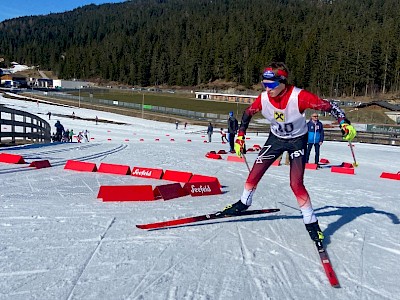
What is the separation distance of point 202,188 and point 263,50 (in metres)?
134

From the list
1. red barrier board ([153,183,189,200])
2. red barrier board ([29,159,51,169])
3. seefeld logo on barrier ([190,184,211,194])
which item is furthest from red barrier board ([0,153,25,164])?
seefeld logo on barrier ([190,184,211,194])

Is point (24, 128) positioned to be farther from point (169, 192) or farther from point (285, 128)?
point (285, 128)

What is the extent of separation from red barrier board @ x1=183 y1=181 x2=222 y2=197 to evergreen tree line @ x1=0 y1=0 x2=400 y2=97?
100 meters

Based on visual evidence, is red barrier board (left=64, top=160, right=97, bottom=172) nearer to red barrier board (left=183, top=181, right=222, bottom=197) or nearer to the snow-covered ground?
the snow-covered ground

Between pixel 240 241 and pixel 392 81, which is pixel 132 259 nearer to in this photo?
pixel 240 241

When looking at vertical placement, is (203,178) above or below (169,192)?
below

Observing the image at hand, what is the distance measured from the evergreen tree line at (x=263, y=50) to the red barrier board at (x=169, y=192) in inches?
3976

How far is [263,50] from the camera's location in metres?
136

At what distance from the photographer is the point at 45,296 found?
11.0ft

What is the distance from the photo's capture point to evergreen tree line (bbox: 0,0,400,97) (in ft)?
334

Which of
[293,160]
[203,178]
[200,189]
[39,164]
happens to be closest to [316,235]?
[293,160]

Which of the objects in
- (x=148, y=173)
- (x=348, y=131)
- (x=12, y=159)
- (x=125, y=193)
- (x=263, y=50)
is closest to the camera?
(x=348, y=131)

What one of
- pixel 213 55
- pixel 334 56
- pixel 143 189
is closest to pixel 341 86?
pixel 334 56

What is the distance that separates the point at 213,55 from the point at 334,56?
4783cm
